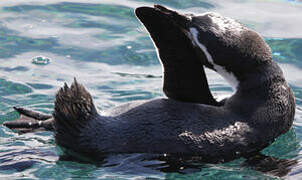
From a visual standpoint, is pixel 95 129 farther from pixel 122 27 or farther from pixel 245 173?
pixel 122 27

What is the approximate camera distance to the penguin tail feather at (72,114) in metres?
4.71

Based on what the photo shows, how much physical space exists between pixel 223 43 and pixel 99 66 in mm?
3129

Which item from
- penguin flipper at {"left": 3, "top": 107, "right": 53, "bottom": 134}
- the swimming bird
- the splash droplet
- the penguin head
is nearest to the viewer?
the swimming bird

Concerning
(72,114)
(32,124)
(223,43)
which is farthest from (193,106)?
(32,124)

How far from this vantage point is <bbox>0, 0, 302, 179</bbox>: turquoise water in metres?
4.78

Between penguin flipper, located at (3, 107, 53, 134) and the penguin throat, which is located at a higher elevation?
the penguin throat

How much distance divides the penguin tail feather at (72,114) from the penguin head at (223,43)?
38.1 inches

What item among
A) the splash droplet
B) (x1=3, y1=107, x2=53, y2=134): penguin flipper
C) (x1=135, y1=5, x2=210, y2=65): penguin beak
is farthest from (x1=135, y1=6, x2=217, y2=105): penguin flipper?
the splash droplet

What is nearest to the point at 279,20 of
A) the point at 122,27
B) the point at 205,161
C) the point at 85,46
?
the point at 122,27

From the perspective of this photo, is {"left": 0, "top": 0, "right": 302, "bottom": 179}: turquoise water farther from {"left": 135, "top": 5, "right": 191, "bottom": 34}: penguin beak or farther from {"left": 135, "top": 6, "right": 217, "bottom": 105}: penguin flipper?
{"left": 135, "top": 5, "right": 191, "bottom": 34}: penguin beak

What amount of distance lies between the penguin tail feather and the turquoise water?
0.23m

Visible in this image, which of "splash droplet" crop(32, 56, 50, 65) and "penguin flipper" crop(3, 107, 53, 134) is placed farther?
"splash droplet" crop(32, 56, 50, 65)

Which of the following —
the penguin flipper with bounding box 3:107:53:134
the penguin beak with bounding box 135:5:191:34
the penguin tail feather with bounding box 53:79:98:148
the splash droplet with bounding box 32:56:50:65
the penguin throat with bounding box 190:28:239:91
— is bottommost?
the penguin flipper with bounding box 3:107:53:134

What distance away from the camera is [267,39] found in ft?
29.5
